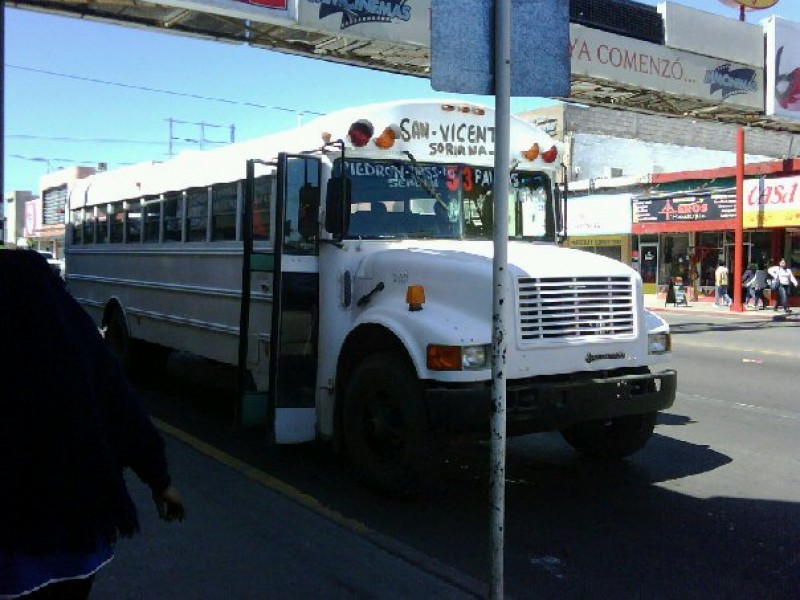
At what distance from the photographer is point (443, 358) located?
4.71 m

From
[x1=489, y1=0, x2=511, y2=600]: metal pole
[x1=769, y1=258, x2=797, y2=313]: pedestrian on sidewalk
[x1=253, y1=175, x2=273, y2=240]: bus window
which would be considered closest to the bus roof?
[x1=253, y1=175, x2=273, y2=240]: bus window

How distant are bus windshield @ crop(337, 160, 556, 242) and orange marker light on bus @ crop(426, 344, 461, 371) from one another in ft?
4.67

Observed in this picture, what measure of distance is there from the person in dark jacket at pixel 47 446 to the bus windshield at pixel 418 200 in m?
3.77

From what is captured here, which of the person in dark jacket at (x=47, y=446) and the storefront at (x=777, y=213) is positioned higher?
the storefront at (x=777, y=213)

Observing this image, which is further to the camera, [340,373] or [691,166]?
[691,166]

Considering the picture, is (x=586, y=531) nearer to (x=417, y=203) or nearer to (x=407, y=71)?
(x=417, y=203)

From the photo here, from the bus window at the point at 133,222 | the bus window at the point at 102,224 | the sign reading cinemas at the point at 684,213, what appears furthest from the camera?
the sign reading cinemas at the point at 684,213

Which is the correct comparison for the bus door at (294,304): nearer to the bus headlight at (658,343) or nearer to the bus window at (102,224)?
the bus headlight at (658,343)

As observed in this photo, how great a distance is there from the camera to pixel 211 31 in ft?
45.5

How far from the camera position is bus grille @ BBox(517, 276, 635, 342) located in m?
5.02

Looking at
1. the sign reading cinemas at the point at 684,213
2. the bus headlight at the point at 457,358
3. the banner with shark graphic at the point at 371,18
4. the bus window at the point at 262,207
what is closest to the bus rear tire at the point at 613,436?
the bus headlight at the point at 457,358

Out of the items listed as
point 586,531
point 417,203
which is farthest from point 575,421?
point 417,203

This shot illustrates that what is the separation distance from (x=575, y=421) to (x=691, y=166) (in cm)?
4065

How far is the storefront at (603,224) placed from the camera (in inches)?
1270
